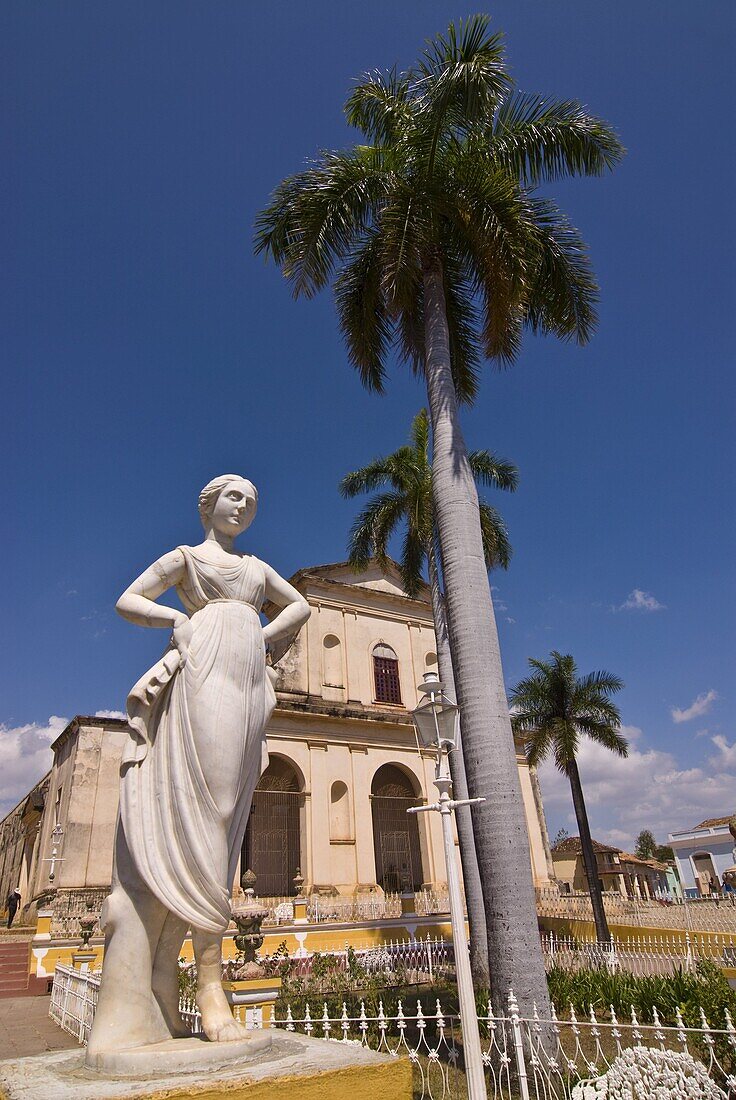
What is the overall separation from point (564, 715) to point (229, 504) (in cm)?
1677

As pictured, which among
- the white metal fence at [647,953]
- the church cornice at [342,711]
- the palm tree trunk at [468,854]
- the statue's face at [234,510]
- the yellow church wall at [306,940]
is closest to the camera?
the statue's face at [234,510]

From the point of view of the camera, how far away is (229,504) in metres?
3.38

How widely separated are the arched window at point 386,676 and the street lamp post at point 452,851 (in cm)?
1707

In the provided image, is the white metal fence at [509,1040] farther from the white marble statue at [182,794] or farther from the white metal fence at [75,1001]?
the white marble statue at [182,794]

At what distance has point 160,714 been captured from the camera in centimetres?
282

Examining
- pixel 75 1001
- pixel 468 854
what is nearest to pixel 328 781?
pixel 468 854

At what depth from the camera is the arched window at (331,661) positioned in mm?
20969

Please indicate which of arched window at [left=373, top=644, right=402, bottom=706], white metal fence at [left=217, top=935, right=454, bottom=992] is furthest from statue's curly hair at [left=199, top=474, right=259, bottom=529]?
arched window at [left=373, top=644, right=402, bottom=706]

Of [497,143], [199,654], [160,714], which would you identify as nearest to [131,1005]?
[160,714]

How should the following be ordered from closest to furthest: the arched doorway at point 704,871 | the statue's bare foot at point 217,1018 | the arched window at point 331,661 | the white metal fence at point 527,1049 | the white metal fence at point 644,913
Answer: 1. the statue's bare foot at point 217,1018
2. the white metal fence at point 527,1049
3. the white metal fence at point 644,913
4. the arched window at point 331,661
5. the arched doorway at point 704,871

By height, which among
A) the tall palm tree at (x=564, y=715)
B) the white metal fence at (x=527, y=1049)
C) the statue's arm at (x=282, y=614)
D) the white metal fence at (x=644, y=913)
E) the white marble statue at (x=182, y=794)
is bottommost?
the white metal fence at (x=527, y=1049)

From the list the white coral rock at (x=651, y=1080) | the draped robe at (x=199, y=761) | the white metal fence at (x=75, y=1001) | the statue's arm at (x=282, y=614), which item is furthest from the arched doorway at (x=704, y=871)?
the draped robe at (x=199, y=761)

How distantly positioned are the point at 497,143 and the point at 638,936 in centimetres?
1632

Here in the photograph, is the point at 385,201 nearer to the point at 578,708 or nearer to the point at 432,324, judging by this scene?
the point at 432,324
